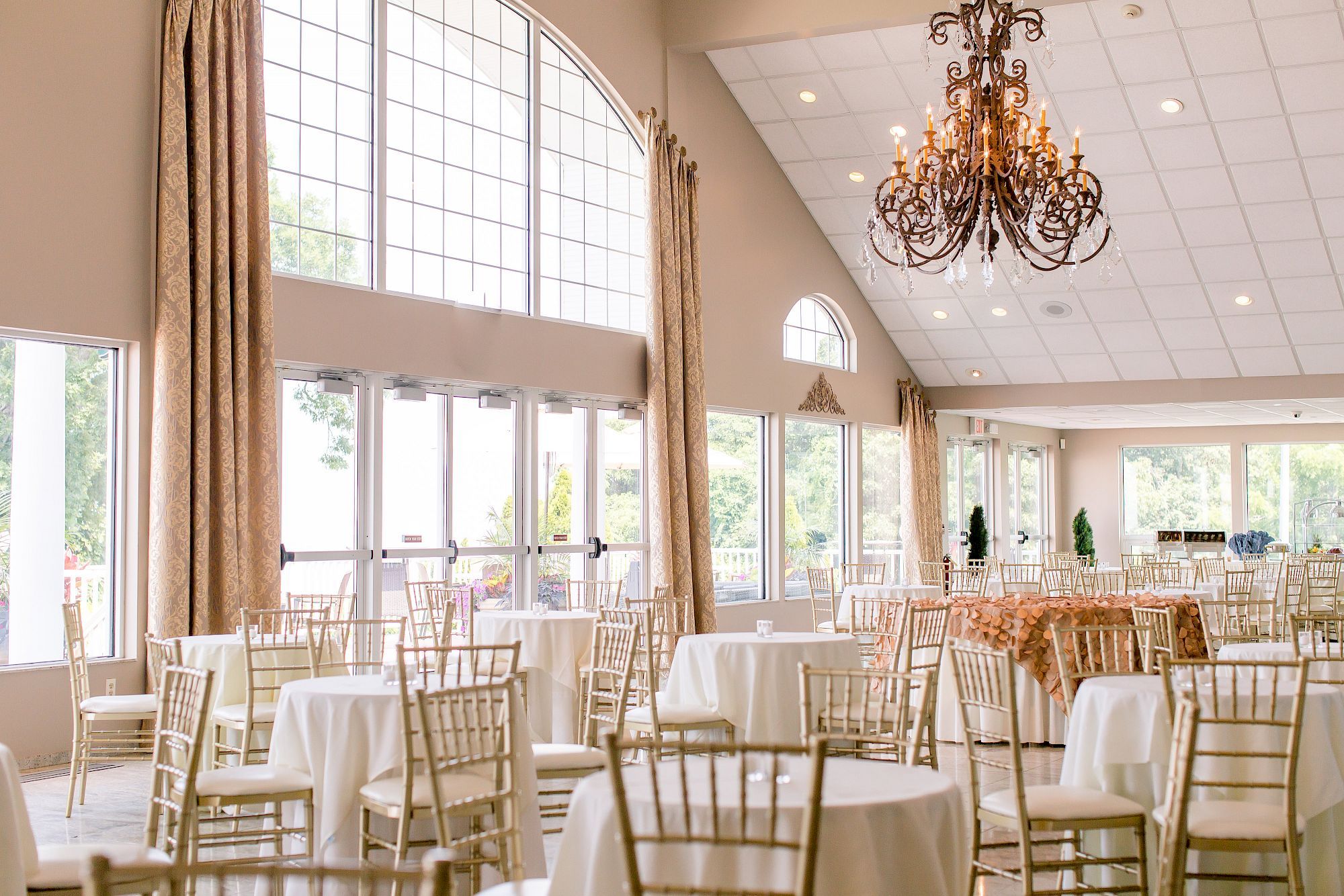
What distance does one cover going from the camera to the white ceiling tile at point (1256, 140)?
1109 centimetres

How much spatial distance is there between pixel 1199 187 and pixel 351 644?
29.1ft

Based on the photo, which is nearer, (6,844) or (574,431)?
(6,844)

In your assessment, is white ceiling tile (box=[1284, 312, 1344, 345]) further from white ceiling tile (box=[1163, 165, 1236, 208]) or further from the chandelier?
the chandelier

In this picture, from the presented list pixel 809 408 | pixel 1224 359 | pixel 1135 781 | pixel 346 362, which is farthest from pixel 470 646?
pixel 1224 359

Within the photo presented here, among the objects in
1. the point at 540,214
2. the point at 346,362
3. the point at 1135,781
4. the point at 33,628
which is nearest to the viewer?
the point at 1135,781

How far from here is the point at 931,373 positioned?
53.6 ft

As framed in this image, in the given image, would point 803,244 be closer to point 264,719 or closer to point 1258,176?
point 1258,176

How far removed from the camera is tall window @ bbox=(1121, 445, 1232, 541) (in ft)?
70.3

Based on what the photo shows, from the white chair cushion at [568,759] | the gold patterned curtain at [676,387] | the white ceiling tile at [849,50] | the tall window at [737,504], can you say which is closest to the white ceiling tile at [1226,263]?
the white ceiling tile at [849,50]

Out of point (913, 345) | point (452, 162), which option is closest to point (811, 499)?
Result: point (913, 345)

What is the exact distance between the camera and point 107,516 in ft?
24.3

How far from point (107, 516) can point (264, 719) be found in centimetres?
240

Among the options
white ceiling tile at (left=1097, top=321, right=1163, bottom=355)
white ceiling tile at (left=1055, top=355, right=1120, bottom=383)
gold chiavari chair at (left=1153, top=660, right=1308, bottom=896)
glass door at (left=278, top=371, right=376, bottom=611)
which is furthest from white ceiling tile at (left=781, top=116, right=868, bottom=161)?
gold chiavari chair at (left=1153, top=660, right=1308, bottom=896)

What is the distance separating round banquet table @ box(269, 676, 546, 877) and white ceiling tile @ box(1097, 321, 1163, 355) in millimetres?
11656
